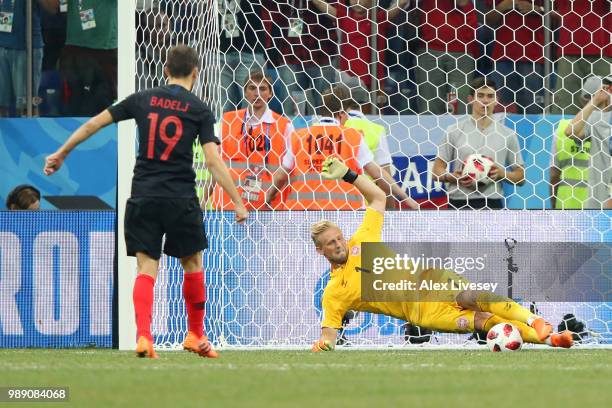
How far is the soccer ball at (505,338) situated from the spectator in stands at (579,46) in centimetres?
275

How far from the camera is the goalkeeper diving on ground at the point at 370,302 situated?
352 inches

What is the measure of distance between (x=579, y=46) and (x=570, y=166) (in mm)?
1030

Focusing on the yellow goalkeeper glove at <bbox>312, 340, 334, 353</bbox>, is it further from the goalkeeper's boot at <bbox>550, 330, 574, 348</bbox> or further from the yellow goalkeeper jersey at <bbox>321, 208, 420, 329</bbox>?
the goalkeeper's boot at <bbox>550, 330, 574, 348</bbox>

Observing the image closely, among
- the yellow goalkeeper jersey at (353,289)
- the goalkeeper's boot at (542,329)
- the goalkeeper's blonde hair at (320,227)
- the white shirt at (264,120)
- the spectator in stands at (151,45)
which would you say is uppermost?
the spectator in stands at (151,45)

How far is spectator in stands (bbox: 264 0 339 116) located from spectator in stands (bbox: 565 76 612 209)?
2.00m

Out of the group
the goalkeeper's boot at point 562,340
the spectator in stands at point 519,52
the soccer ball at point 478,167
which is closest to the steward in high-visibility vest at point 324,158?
the soccer ball at point 478,167

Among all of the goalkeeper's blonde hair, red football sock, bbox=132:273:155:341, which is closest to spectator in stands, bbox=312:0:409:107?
the goalkeeper's blonde hair

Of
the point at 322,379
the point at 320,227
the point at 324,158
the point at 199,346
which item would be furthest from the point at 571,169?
the point at 322,379

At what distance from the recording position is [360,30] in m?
11.1

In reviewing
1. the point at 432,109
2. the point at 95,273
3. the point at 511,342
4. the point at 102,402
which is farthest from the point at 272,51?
the point at 102,402

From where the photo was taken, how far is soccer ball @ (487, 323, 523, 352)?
28.5ft

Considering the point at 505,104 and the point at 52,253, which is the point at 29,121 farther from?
the point at 505,104

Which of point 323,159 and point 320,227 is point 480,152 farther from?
point 320,227

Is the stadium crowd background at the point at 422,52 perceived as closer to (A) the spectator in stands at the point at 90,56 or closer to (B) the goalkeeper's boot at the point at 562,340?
(A) the spectator in stands at the point at 90,56
